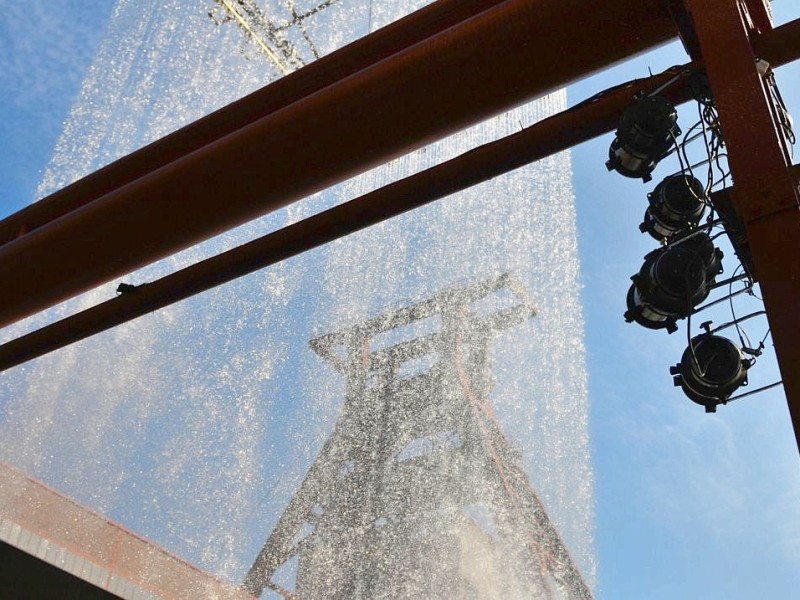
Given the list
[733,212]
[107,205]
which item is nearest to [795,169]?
[733,212]

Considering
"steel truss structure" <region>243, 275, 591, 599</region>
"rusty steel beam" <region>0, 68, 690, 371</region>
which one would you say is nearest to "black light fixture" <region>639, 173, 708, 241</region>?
"rusty steel beam" <region>0, 68, 690, 371</region>

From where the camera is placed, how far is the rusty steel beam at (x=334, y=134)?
338 centimetres

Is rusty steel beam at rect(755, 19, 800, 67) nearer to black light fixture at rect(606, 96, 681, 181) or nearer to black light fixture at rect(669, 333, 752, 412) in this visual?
black light fixture at rect(606, 96, 681, 181)

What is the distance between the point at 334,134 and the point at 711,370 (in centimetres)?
191

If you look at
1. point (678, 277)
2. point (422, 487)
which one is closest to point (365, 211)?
point (678, 277)

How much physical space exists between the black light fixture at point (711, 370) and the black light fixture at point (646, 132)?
73cm

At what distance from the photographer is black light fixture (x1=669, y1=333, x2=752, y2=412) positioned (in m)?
2.75

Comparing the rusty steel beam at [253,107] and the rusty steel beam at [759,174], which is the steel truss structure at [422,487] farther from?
the rusty steel beam at [759,174]

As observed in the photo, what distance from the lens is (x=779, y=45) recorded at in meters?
3.20

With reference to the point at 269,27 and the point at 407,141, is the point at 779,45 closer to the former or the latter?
the point at 407,141

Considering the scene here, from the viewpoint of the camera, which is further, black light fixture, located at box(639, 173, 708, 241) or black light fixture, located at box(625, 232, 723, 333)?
black light fixture, located at box(639, 173, 708, 241)

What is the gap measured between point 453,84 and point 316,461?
1060 cm

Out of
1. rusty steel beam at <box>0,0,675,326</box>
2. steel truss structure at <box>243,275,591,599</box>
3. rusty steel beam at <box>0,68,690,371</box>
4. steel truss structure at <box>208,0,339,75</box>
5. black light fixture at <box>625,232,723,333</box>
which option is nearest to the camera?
black light fixture at <box>625,232,723,333</box>

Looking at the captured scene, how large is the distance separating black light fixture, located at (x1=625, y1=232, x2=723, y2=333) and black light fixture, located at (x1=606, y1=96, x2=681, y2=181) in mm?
408
